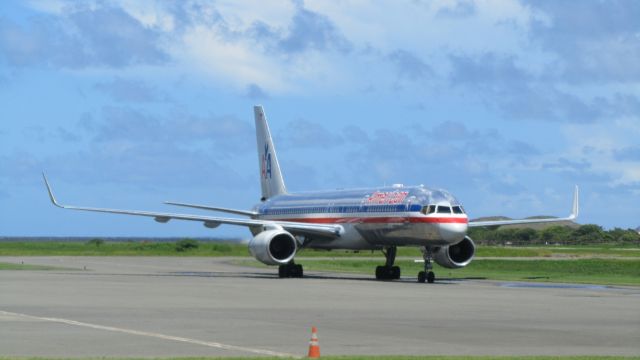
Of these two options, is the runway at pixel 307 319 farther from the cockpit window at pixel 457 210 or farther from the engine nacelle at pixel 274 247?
the engine nacelle at pixel 274 247

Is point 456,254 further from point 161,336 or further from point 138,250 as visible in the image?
point 138,250

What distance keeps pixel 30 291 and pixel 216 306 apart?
29.7ft

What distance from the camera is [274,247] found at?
5419 centimetres

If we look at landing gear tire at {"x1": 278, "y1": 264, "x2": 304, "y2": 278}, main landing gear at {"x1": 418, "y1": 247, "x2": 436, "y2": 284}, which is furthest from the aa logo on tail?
main landing gear at {"x1": 418, "y1": 247, "x2": 436, "y2": 284}

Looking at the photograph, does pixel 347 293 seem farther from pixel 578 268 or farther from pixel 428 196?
pixel 578 268

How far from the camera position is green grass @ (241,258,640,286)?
55.3 meters

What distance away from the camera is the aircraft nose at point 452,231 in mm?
49094

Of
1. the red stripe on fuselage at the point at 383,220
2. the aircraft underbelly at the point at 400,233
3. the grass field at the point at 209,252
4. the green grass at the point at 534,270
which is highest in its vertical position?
the grass field at the point at 209,252

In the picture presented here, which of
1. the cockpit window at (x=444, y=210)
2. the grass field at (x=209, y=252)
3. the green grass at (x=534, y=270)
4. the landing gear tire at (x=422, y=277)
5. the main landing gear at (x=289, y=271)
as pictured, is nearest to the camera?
the landing gear tire at (x=422, y=277)

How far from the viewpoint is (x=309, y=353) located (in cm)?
1852

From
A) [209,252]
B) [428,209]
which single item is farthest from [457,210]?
[209,252]

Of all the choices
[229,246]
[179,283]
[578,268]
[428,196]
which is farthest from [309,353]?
[229,246]

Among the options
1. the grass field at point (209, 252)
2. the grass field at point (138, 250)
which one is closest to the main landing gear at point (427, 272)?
the grass field at point (209, 252)

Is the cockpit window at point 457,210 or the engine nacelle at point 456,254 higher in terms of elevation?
the cockpit window at point 457,210
